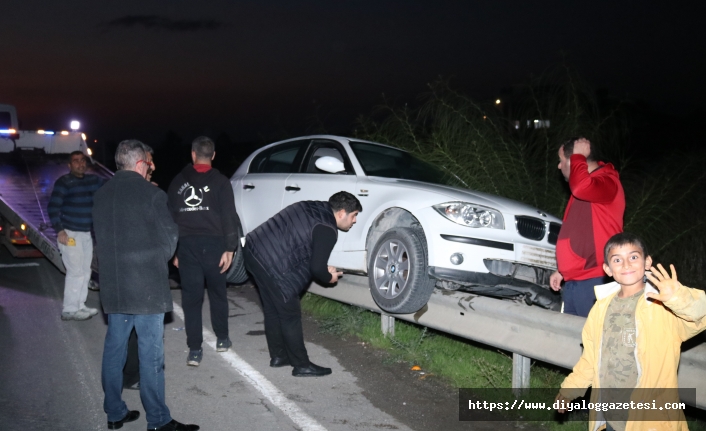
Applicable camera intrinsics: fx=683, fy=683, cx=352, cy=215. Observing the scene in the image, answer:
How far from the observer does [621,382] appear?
3.27m


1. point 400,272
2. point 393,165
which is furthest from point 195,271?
point 393,165

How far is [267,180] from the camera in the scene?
811cm

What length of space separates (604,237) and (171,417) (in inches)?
131

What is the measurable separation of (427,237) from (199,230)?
2060mm

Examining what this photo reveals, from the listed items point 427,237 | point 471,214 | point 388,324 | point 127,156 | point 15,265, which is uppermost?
point 127,156

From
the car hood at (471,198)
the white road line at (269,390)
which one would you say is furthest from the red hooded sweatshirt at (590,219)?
the white road line at (269,390)

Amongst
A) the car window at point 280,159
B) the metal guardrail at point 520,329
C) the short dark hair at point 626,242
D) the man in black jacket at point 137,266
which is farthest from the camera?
the car window at point 280,159

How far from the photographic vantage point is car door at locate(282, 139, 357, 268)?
706 centimetres

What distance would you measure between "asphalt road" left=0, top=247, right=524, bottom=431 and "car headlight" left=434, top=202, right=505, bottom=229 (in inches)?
55.9

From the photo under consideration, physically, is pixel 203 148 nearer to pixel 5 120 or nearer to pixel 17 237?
pixel 17 237

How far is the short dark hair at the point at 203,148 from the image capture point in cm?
631

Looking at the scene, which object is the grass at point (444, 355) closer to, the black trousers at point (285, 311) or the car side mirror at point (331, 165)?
the black trousers at point (285, 311)

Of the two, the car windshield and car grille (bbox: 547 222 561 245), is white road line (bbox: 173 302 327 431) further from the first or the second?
car grille (bbox: 547 222 561 245)

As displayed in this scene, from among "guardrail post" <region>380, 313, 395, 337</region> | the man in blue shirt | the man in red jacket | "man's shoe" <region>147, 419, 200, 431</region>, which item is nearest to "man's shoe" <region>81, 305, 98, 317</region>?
the man in blue shirt
